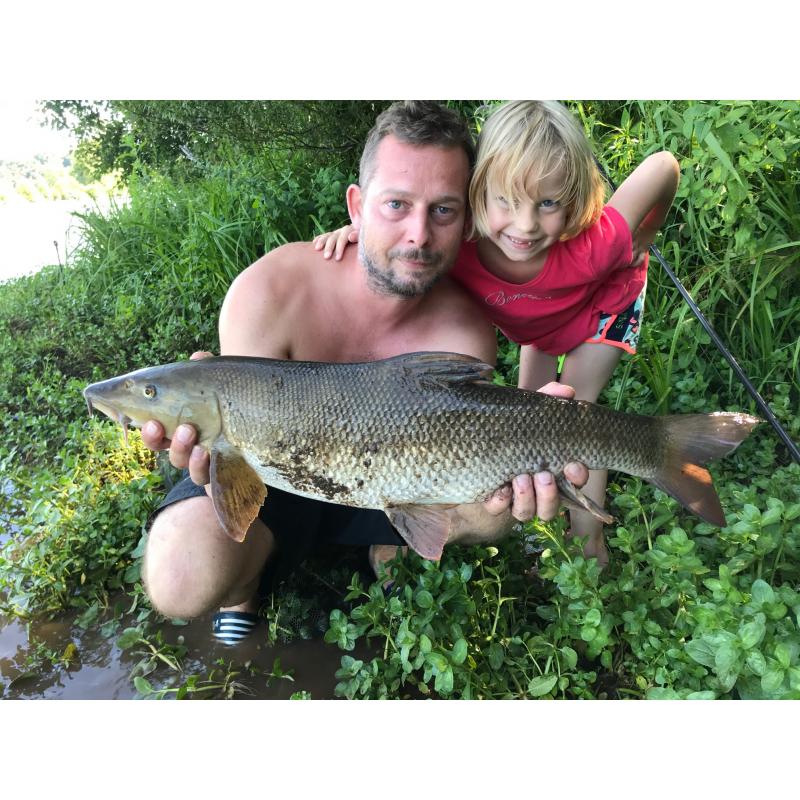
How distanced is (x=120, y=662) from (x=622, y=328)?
6.43ft

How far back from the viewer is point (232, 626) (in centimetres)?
193

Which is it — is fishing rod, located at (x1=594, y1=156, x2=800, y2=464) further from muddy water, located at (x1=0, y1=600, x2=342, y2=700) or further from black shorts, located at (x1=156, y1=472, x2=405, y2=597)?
muddy water, located at (x1=0, y1=600, x2=342, y2=700)

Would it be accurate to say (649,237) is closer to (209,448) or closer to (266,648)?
(209,448)

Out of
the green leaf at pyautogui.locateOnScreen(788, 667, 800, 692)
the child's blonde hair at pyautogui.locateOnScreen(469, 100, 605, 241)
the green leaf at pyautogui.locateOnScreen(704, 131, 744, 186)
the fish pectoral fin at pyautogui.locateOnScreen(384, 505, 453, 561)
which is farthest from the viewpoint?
the green leaf at pyautogui.locateOnScreen(704, 131, 744, 186)

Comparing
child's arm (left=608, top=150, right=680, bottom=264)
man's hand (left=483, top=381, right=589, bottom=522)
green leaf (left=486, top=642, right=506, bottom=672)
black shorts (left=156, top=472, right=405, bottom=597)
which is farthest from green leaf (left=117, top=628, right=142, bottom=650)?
child's arm (left=608, top=150, right=680, bottom=264)

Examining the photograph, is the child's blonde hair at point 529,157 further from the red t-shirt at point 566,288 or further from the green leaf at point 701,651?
the green leaf at point 701,651

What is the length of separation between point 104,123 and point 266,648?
2024 millimetres

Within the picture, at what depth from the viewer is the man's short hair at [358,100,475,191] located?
1.71 m

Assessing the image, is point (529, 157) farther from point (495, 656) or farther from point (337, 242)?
point (495, 656)

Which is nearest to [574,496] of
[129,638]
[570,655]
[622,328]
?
[570,655]

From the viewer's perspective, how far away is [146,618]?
1.99 meters

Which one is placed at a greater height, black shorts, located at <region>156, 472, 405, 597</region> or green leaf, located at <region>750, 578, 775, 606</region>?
green leaf, located at <region>750, 578, 775, 606</region>

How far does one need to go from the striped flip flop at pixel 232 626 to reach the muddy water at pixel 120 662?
0.02 metres
